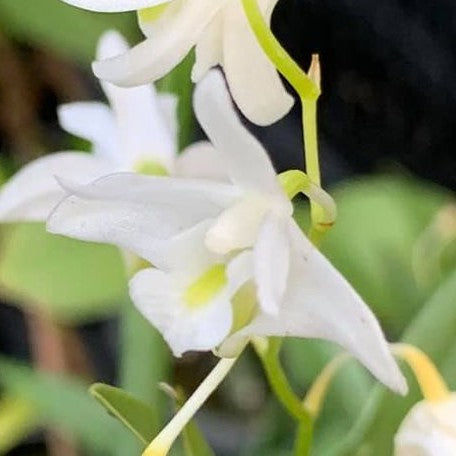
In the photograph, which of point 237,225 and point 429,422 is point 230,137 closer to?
point 237,225

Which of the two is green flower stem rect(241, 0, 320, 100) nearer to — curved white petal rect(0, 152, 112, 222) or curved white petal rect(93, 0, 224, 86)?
curved white petal rect(93, 0, 224, 86)

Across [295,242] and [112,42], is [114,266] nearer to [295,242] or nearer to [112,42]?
[112,42]

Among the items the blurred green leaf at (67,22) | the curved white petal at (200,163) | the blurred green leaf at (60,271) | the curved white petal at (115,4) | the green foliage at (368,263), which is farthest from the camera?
the blurred green leaf at (67,22)

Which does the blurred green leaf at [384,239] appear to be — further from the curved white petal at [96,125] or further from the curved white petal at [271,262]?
the curved white petal at [271,262]

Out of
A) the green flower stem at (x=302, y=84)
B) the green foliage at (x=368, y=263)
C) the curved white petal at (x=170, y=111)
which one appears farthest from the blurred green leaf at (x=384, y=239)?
the green flower stem at (x=302, y=84)

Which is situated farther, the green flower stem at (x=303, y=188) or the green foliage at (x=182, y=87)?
the green foliage at (x=182, y=87)

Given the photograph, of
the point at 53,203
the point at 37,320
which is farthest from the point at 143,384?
the point at 37,320
